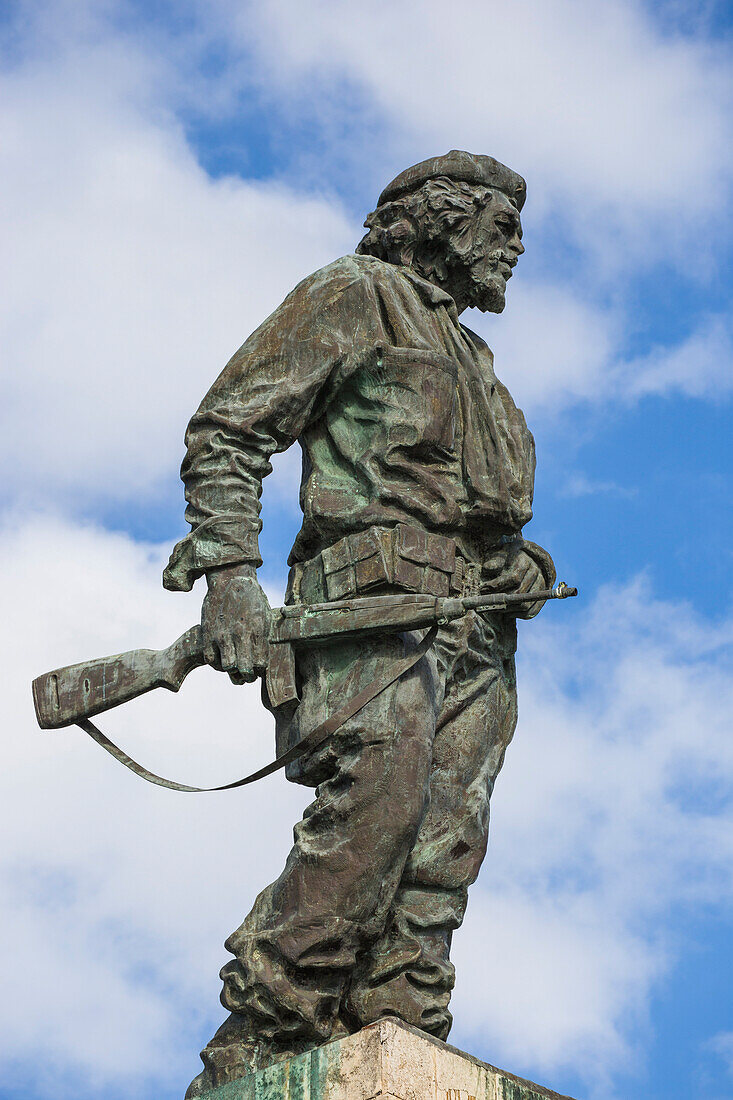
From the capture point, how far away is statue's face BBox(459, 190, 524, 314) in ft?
26.2

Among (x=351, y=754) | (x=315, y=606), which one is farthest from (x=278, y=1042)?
(x=315, y=606)

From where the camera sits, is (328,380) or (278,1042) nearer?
(278,1042)

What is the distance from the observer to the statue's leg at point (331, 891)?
6609mm

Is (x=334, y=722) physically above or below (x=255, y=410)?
below

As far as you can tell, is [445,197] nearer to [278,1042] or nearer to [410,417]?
[410,417]

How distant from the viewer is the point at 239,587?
22.8 ft

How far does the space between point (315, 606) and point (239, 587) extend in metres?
0.30

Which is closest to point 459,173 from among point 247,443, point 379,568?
point 247,443

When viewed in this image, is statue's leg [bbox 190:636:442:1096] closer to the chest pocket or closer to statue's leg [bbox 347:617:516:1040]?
statue's leg [bbox 347:617:516:1040]

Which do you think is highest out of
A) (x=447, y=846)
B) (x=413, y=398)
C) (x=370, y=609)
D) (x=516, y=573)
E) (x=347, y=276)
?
(x=347, y=276)

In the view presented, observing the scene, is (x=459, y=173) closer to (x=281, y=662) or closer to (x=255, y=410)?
(x=255, y=410)

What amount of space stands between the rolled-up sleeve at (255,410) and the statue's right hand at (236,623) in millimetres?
78

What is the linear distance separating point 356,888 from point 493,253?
117 inches

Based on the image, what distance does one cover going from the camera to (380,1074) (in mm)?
6180
